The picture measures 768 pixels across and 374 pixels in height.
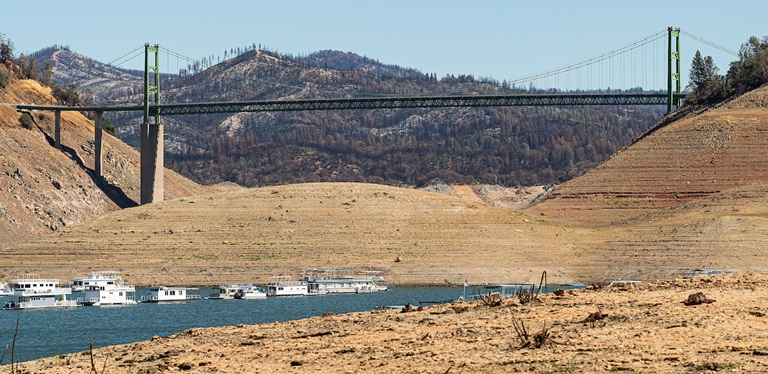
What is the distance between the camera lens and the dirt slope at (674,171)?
4771 inches

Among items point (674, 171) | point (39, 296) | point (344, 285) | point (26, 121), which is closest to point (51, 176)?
point (26, 121)

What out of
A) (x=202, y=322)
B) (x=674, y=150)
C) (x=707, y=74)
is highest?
(x=707, y=74)

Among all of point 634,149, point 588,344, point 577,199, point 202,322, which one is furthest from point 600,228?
point 588,344

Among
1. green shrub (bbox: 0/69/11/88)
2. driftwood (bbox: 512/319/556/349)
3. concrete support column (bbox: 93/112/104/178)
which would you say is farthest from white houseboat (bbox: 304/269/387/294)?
green shrub (bbox: 0/69/11/88)

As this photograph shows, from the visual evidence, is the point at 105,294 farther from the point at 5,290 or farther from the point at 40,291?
the point at 5,290

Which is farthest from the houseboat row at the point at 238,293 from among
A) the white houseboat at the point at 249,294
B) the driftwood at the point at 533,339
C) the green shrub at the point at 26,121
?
the green shrub at the point at 26,121

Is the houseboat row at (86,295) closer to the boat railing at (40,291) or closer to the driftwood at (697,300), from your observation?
the boat railing at (40,291)

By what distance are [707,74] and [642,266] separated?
217 ft

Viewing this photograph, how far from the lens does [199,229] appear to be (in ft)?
358

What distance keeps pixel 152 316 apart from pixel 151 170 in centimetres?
8055

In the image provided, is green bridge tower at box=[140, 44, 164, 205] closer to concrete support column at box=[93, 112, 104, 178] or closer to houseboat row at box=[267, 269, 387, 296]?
concrete support column at box=[93, 112, 104, 178]

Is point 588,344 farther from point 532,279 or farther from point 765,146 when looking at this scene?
point 765,146

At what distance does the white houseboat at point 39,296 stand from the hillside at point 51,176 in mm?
30436

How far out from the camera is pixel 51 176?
14150cm
